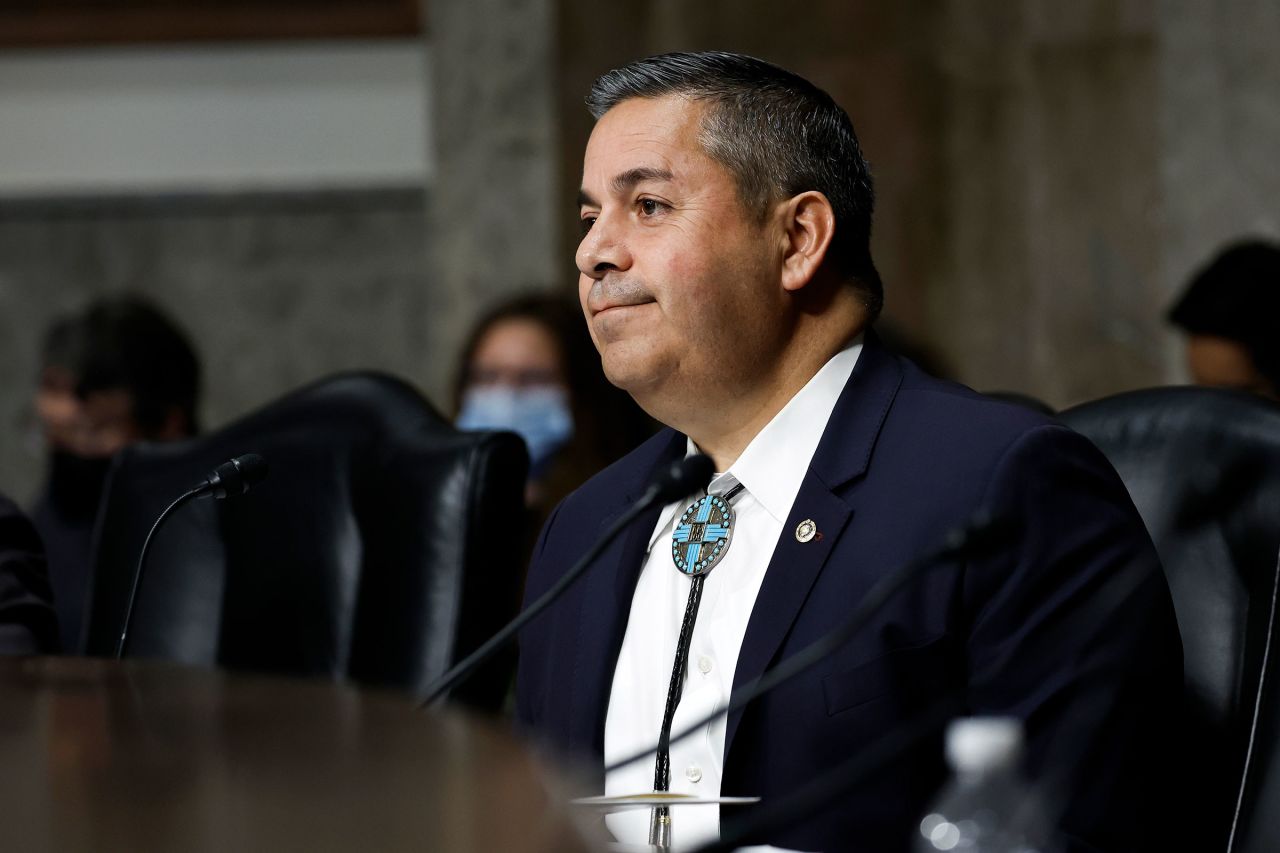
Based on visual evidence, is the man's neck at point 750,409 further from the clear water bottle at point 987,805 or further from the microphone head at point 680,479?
the clear water bottle at point 987,805

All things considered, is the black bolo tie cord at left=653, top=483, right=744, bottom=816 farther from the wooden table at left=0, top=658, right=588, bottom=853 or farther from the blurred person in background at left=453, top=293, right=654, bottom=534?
the blurred person in background at left=453, top=293, right=654, bottom=534

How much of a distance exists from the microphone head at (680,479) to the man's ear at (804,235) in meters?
0.54

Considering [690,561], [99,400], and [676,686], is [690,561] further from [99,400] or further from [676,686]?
[99,400]

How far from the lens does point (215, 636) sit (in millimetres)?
2395

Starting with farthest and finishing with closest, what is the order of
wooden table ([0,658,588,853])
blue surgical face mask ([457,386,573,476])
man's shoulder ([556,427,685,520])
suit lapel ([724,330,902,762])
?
1. blue surgical face mask ([457,386,573,476])
2. man's shoulder ([556,427,685,520])
3. suit lapel ([724,330,902,762])
4. wooden table ([0,658,588,853])

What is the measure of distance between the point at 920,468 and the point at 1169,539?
0.27m

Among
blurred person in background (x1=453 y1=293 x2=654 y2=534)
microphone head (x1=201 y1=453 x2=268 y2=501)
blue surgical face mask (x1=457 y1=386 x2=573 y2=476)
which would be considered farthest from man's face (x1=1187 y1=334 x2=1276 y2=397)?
microphone head (x1=201 y1=453 x2=268 y2=501)

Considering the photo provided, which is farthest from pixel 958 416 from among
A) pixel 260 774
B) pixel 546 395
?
pixel 546 395

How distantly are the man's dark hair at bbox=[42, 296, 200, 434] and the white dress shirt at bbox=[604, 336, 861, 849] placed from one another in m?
2.05

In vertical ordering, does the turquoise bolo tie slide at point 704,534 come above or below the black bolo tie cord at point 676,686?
above

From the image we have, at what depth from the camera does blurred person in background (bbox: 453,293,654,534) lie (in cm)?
331

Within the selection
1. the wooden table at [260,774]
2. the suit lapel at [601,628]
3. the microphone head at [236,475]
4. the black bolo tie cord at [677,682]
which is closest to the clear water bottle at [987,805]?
the wooden table at [260,774]

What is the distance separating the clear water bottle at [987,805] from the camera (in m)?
0.89

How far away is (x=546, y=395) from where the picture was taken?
3.47m
